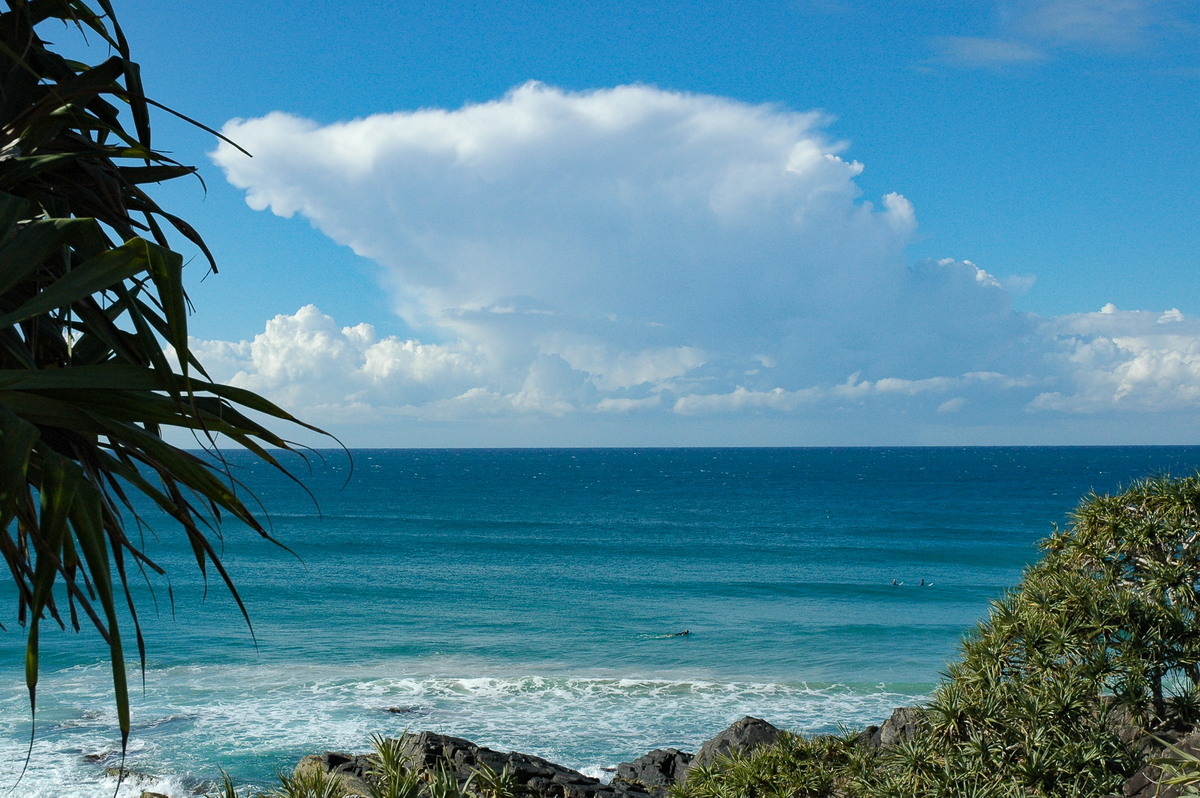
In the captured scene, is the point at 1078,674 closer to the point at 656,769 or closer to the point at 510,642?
the point at 656,769

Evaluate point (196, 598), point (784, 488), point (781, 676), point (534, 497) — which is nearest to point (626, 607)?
point (781, 676)

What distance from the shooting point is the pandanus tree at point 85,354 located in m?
2.68

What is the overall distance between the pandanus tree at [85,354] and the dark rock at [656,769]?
37.6ft

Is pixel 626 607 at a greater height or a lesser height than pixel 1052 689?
lesser

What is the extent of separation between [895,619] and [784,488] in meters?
70.3

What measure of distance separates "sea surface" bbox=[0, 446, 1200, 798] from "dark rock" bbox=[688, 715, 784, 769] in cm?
292

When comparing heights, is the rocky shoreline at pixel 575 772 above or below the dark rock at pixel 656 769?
above

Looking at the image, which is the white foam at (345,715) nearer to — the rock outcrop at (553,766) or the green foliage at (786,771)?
the rock outcrop at (553,766)

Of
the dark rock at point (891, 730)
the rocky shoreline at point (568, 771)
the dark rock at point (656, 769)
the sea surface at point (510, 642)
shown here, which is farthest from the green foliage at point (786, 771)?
the sea surface at point (510, 642)

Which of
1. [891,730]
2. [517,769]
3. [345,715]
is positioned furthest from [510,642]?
[517,769]

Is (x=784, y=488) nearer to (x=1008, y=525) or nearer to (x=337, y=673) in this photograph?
(x=1008, y=525)

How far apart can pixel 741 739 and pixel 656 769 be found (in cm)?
150

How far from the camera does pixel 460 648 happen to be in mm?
26609

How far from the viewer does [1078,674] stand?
7949 mm
